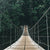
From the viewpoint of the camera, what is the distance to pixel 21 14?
37.2ft

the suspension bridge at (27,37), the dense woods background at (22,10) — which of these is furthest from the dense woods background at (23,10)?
the suspension bridge at (27,37)

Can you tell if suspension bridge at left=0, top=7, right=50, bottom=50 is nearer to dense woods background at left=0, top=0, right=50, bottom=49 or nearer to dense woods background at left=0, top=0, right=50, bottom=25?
dense woods background at left=0, top=0, right=50, bottom=49

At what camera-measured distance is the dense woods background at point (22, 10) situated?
10482mm

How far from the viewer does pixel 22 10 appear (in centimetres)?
1169

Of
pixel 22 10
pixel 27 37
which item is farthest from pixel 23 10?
pixel 27 37

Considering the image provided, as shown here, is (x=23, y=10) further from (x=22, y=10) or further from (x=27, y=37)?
(x=27, y=37)

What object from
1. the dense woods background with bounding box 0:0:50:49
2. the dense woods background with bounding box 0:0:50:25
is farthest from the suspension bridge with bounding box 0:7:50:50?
the dense woods background with bounding box 0:0:50:25

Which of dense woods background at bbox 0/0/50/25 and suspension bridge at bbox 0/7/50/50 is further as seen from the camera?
dense woods background at bbox 0/0/50/25

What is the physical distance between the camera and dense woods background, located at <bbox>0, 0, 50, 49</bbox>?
34.4ft

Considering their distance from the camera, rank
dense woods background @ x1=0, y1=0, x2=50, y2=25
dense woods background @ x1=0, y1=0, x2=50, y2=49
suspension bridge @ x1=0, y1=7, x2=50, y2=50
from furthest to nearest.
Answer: dense woods background @ x1=0, y1=0, x2=50, y2=25
dense woods background @ x1=0, y1=0, x2=50, y2=49
suspension bridge @ x1=0, y1=7, x2=50, y2=50

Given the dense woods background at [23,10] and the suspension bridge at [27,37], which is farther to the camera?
the dense woods background at [23,10]

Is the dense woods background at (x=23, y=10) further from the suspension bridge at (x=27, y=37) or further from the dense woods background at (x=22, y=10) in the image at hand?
the suspension bridge at (x=27, y=37)

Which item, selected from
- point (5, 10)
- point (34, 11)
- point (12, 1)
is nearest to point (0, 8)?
point (5, 10)

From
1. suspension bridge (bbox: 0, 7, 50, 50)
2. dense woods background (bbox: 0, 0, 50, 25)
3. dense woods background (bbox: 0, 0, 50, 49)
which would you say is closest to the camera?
suspension bridge (bbox: 0, 7, 50, 50)
